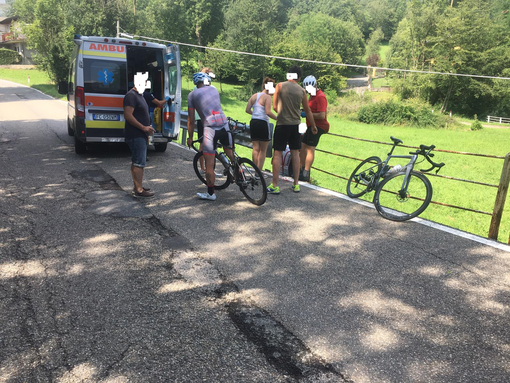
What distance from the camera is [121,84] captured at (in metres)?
9.02

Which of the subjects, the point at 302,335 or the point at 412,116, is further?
the point at 412,116

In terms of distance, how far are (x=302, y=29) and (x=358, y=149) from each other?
8490cm

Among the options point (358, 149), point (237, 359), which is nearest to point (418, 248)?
point (237, 359)

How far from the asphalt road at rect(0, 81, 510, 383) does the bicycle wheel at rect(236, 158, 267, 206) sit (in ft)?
0.58

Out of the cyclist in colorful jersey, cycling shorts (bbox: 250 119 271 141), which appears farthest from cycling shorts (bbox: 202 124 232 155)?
cycling shorts (bbox: 250 119 271 141)

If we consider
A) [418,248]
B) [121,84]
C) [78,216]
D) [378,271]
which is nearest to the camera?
[378,271]

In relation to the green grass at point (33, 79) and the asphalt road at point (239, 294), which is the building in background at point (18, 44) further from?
the asphalt road at point (239, 294)

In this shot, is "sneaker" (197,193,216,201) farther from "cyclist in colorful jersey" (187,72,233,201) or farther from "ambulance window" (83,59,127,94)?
"ambulance window" (83,59,127,94)

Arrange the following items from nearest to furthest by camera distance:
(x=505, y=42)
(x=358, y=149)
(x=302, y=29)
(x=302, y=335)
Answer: (x=302, y=335), (x=358, y=149), (x=505, y=42), (x=302, y=29)

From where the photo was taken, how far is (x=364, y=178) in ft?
22.4

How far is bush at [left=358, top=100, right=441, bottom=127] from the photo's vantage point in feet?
148

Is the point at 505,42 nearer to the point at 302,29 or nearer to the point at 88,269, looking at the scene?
the point at 302,29

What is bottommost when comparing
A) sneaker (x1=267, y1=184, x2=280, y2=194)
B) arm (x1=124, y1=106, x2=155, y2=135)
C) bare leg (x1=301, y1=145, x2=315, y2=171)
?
sneaker (x1=267, y1=184, x2=280, y2=194)

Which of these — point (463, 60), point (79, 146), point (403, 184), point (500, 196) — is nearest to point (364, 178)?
point (403, 184)
